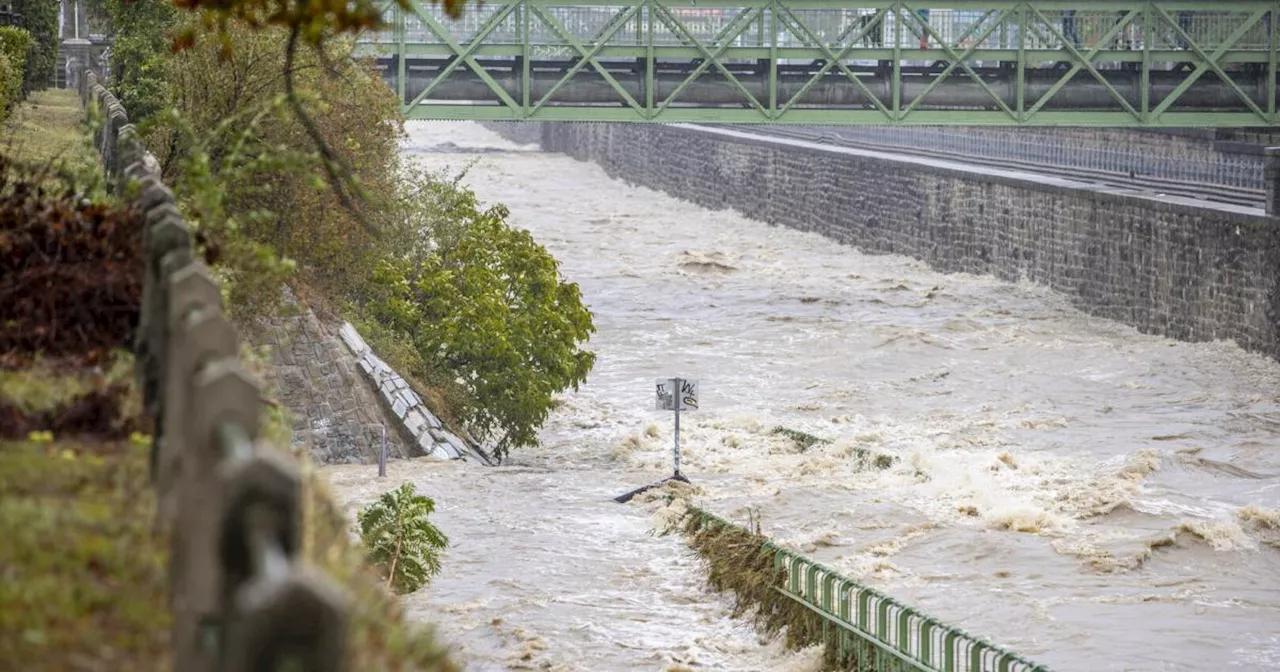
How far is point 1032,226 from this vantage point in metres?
52.4

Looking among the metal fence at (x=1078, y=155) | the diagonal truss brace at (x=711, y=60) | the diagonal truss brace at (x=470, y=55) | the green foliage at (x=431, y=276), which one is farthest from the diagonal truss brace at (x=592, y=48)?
the metal fence at (x=1078, y=155)

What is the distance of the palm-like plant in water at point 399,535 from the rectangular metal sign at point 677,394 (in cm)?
830

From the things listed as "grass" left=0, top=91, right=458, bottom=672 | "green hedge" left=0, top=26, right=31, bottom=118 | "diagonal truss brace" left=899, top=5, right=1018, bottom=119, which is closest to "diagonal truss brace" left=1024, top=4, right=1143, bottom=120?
"diagonal truss brace" left=899, top=5, right=1018, bottom=119

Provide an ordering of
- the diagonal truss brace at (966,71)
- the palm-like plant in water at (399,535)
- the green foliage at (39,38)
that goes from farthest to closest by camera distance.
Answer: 1. the diagonal truss brace at (966,71)
2. the green foliage at (39,38)
3. the palm-like plant in water at (399,535)

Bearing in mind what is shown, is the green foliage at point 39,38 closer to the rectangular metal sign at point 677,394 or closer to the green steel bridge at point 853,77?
the green steel bridge at point 853,77

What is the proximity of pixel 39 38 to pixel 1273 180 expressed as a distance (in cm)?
2486

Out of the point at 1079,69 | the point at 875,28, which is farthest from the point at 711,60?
the point at 1079,69

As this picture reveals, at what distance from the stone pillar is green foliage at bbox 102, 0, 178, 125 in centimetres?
2108

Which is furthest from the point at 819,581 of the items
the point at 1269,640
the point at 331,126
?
the point at 331,126

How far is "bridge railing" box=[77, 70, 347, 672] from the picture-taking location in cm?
419

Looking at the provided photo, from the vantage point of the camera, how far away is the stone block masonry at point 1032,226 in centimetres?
4175

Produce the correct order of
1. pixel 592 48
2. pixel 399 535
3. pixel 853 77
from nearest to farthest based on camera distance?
pixel 399 535 < pixel 592 48 < pixel 853 77

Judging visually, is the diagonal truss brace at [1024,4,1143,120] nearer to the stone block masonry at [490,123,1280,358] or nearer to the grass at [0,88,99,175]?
the stone block masonry at [490,123,1280,358]

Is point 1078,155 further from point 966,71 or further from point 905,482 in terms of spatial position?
point 905,482
